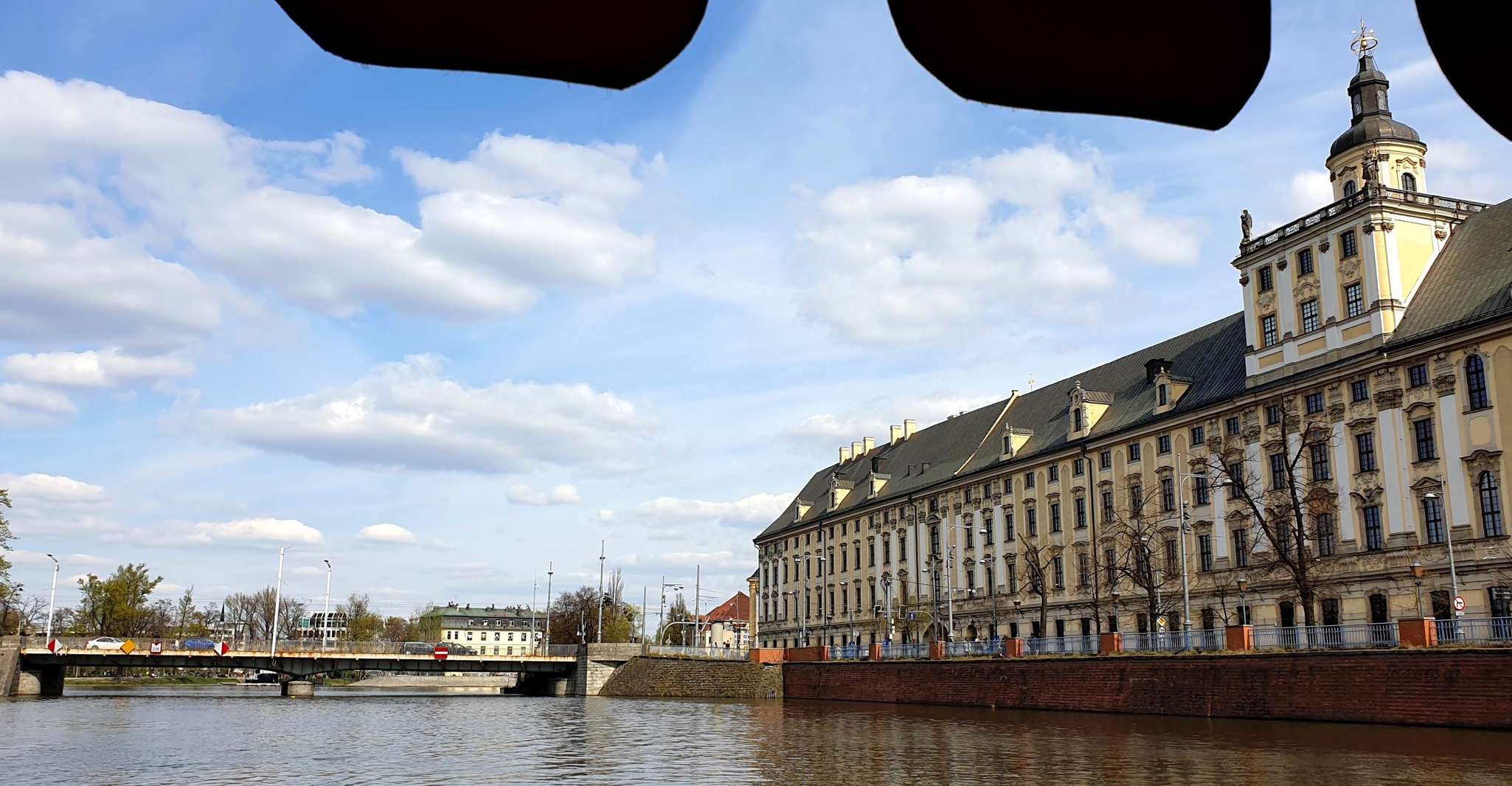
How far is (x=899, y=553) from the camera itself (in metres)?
88.8

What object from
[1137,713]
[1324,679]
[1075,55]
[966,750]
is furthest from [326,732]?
[1075,55]

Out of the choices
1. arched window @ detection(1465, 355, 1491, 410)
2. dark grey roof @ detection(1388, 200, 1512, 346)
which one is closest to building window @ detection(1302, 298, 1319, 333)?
dark grey roof @ detection(1388, 200, 1512, 346)

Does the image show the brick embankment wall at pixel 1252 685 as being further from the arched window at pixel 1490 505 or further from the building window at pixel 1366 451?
the building window at pixel 1366 451

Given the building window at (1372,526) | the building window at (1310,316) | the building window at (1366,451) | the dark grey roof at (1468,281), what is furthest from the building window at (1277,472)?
the dark grey roof at (1468,281)

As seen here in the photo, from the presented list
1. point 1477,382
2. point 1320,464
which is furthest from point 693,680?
point 1477,382

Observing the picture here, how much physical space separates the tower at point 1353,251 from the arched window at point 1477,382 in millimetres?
3897

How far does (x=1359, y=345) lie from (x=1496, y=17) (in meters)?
56.6

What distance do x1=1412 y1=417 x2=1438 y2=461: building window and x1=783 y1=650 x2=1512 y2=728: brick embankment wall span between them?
1361 cm

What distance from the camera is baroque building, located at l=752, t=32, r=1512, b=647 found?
155 feet

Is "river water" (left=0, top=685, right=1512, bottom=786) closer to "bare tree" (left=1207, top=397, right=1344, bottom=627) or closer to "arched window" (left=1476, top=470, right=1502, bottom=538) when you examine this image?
"bare tree" (left=1207, top=397, right=1344, bottom=627)

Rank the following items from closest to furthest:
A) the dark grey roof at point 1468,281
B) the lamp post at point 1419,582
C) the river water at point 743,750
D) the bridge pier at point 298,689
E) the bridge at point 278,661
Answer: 1. the river water at point 743,750
2. the lamp post at point 1419,582
3. the dark grey roof at point 1468,281
4. the bridge at point 278,661
5. the bridge pier at point 298,689

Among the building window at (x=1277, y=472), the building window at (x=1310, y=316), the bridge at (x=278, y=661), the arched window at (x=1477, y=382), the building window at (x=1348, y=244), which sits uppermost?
the building window at (x=1348, y=244)

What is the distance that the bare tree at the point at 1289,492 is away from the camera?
5123 centimetres

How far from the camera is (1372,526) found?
50.3 metres
